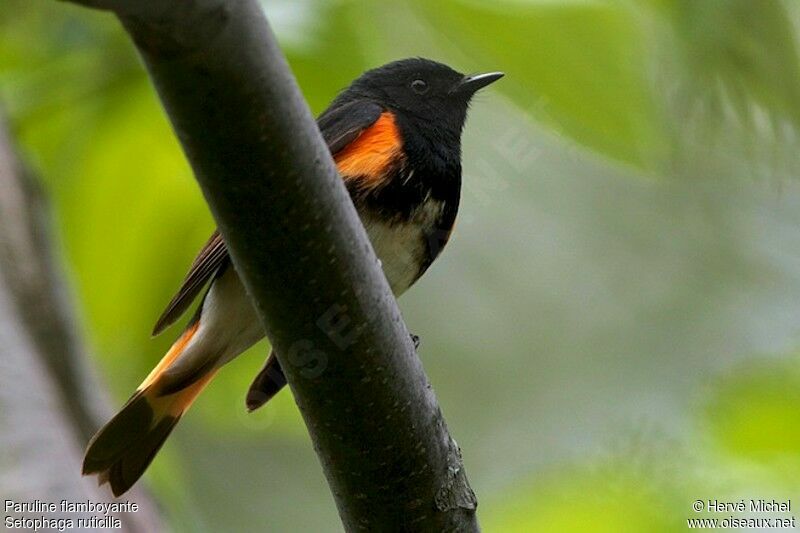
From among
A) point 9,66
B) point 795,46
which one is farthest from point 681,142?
point 9,66

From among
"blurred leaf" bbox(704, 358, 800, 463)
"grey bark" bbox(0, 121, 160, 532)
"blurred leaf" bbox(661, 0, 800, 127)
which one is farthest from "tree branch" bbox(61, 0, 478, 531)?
"blurred leaf" bbox(704, 358, 800, 463)

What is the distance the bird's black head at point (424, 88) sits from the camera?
12.2 ft

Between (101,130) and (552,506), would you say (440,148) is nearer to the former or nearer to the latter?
(101,130)

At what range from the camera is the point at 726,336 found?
13.6 ft

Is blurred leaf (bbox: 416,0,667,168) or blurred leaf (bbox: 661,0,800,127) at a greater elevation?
blurred leaf (bbox: 416,0,667,168)

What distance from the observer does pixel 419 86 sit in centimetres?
390

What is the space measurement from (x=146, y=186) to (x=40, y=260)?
0.53m

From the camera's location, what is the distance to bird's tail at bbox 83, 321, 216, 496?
2.90m

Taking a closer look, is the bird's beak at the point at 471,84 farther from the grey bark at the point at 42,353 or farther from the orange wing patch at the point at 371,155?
the grey bark at the point at 42,353

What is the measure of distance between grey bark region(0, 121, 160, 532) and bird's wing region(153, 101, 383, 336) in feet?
0.86

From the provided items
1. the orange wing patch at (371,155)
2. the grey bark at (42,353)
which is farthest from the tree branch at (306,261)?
the orange wing patch at (371,155)

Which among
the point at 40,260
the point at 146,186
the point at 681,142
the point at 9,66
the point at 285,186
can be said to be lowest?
the point at 285,186

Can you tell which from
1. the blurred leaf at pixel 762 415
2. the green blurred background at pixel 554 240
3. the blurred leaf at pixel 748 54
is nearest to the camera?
the blurred leaf at pixel 748 54

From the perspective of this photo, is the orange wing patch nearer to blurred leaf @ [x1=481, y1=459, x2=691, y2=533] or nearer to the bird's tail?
the bird's tail
